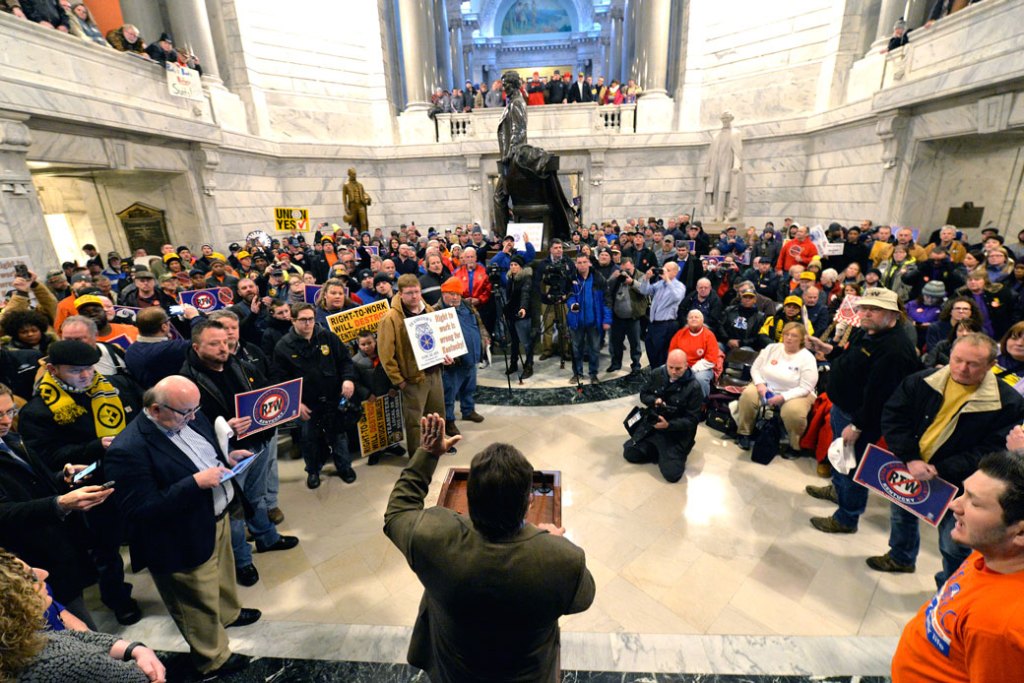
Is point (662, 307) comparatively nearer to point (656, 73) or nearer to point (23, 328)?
point (23, 328)

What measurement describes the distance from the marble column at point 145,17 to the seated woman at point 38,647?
17.7m

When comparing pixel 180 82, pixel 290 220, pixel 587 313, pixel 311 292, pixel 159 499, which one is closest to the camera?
pixel 159 499

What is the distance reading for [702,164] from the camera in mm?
17062

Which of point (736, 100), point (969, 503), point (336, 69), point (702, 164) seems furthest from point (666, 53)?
Result: point (969, 503)

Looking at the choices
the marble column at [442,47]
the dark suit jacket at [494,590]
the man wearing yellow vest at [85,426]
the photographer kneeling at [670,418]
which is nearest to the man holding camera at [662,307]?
the photographer kneeling at [670,418]

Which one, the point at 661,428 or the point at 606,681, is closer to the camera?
the point at 606,681

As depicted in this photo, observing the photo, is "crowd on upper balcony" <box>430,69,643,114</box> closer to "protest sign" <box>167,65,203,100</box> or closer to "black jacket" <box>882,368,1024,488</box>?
"protest sign" <box>167,65,203,100</box>

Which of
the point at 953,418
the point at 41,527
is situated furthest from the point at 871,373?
the point at 41,527

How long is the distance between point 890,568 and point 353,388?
4846 millimetres

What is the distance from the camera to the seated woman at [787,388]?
4953 millimetres

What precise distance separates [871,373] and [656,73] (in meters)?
17.6

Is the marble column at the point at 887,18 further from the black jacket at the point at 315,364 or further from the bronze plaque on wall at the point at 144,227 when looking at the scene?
the bronze plaque on wall at the point at 144,227

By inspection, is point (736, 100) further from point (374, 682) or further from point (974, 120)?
point (374, 682)

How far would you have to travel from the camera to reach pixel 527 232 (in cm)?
786
